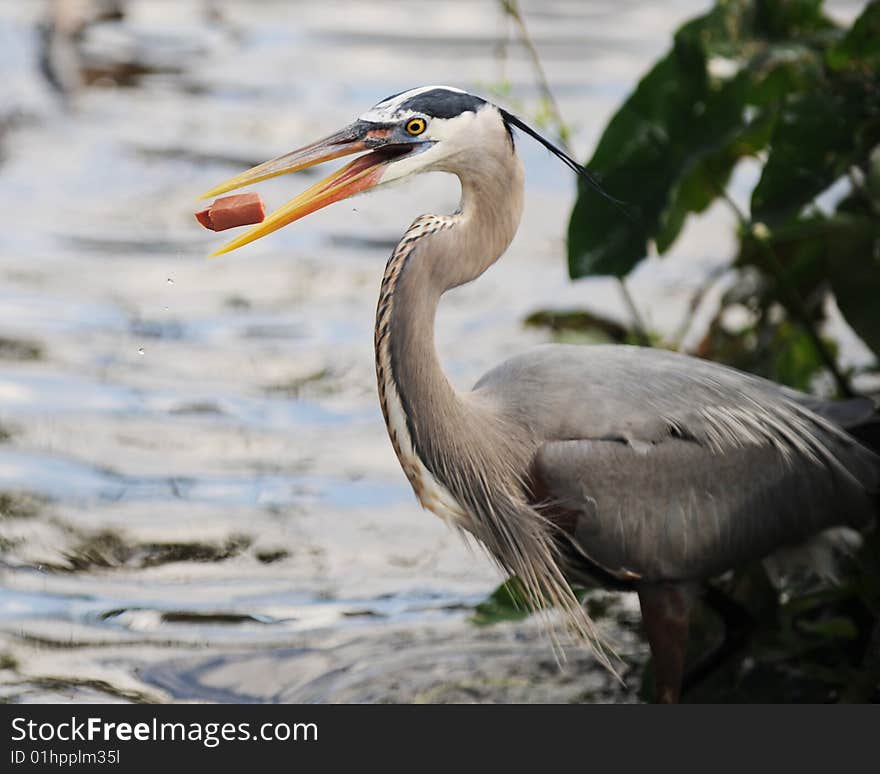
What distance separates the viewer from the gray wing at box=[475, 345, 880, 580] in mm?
3566

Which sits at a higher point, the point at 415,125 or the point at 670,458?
the point at 415,125

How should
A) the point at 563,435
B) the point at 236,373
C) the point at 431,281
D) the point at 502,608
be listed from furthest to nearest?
the point at 236,373, the point at 502,608, the point at 563,435, the point at 431,281

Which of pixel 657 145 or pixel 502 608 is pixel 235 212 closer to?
pixel 657 145

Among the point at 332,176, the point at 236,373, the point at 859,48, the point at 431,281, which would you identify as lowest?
the point at 236,373

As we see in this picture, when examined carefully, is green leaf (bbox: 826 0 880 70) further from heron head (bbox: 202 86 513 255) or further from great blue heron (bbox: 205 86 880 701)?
heron head (bbox: 202 86 513 255)

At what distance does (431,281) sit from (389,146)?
12.5 inches

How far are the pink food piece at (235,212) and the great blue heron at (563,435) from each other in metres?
0.03

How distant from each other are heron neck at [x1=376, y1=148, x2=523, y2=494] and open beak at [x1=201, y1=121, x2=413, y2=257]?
18 cm

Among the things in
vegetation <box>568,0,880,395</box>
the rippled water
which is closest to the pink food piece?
vegetation <box>568,0,880,395</box>

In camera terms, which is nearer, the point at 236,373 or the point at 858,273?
the point at 858,273

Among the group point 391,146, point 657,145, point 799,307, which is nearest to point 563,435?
point 391,146

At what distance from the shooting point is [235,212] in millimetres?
3191

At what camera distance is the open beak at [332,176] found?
3.14 meters

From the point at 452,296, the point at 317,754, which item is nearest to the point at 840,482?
the point at 317,754
